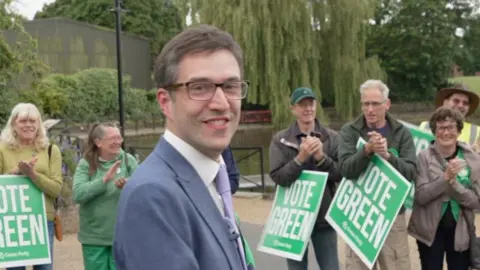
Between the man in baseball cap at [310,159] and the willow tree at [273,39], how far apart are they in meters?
16.9

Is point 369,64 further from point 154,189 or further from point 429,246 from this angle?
point 154,189

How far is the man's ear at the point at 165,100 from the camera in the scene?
1.71 meters

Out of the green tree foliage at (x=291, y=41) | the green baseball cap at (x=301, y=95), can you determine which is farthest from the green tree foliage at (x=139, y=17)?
the green baseball cap at (x=301, y=95)

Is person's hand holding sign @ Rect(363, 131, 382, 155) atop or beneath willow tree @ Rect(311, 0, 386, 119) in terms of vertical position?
beneath

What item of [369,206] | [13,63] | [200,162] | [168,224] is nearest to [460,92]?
[369,206]

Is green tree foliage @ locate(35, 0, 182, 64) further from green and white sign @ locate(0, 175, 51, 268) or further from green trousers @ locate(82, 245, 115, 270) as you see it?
green trousers @ locate(82, 245, 115, 270)

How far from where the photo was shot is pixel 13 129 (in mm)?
4812

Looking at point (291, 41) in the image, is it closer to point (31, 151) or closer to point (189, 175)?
point (31, 151)

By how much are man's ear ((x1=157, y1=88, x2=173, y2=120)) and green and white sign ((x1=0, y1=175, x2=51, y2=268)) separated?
3.40 metres

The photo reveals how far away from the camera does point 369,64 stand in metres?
23.3

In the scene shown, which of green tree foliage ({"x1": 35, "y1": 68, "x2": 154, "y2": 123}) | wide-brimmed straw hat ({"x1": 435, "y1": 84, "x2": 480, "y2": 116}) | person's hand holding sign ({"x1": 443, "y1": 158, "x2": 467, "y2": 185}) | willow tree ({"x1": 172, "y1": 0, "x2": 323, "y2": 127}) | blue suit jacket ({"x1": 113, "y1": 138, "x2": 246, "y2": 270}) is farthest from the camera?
green tree foliage ({"x1": 35, "y1": 68, "x2": 154, "y2": 123})

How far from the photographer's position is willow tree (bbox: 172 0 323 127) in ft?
71.7

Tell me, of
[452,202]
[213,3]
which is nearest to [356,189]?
[452,202]

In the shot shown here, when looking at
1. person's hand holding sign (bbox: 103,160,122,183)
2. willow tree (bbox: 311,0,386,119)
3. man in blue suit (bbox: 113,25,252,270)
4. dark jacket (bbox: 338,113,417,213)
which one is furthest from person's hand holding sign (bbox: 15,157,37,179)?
willow tree (bbox: 311,0,386,119)
